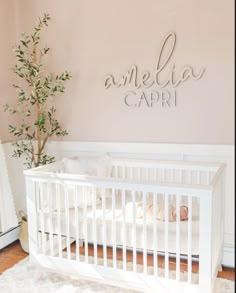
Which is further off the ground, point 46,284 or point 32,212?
point 32,212

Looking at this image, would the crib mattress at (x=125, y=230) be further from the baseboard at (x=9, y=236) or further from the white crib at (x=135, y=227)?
the baseboard at (x=9, y=236)

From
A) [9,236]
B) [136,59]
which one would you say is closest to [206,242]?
[136,59]

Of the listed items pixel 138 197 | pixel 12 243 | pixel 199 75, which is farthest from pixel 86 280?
pixel 199 75

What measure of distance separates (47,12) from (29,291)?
2.55m

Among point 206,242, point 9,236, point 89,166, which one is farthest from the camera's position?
point 9,236

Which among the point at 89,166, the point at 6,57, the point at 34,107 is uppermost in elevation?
the point at 6,57

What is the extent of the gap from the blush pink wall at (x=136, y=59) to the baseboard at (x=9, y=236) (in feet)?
3.13

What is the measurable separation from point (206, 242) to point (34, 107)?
2.26 m

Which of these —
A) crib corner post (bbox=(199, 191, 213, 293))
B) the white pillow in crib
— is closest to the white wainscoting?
the white pillow in crib

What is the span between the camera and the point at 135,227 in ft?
6.79

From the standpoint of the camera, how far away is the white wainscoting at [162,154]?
2.57m

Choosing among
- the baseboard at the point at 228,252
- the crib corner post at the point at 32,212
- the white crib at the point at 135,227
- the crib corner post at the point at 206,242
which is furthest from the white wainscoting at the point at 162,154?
the crib corner post at the point at 32,212

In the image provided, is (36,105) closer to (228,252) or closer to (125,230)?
(125,230)

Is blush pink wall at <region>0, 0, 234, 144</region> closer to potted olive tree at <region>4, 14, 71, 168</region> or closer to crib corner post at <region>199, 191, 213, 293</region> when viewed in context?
potted olive tree at <region>4, 14, 71, 168</region>
